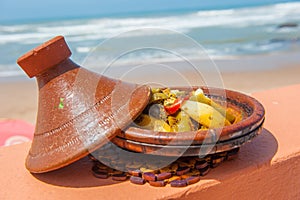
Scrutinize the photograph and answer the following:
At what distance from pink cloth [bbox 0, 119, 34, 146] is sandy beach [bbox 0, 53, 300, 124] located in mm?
2692

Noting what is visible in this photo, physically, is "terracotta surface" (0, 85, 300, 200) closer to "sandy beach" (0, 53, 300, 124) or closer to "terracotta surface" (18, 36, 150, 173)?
"terracotta surface" (18, 36, 150, 173)

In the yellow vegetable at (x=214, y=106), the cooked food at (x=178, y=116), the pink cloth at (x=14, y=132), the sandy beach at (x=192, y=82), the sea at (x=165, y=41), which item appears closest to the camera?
the cooked food at (x=178, y=116)

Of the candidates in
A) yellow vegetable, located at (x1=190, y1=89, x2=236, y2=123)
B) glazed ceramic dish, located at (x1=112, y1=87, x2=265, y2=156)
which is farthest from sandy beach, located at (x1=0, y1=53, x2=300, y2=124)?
glazed ceramic dish, located at (x1=112, y1=87, x2=265, y2=156)

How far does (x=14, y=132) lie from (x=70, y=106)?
1398 mm

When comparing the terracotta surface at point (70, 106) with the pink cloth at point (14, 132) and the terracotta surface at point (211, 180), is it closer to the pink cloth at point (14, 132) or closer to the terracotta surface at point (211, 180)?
the terracotta surface at point (211, 180)

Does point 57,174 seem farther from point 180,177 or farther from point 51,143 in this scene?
point 180,177

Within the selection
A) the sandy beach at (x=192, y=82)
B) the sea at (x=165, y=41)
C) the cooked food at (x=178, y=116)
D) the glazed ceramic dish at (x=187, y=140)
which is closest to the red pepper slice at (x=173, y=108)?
the cooked food at (x=178, y=116)

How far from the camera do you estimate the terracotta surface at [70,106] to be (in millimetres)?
1208

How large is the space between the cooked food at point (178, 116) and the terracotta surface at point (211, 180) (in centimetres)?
17

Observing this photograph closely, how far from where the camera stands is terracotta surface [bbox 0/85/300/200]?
1.25m

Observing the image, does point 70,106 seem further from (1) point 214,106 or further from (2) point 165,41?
(2) point 165,41

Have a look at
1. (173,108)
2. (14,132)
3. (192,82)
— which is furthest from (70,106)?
(192,82)

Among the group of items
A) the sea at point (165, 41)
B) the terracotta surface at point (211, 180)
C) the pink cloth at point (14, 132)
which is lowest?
the sea at point (165, 41)

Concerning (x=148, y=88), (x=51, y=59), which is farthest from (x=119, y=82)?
(x=51, y=59)
